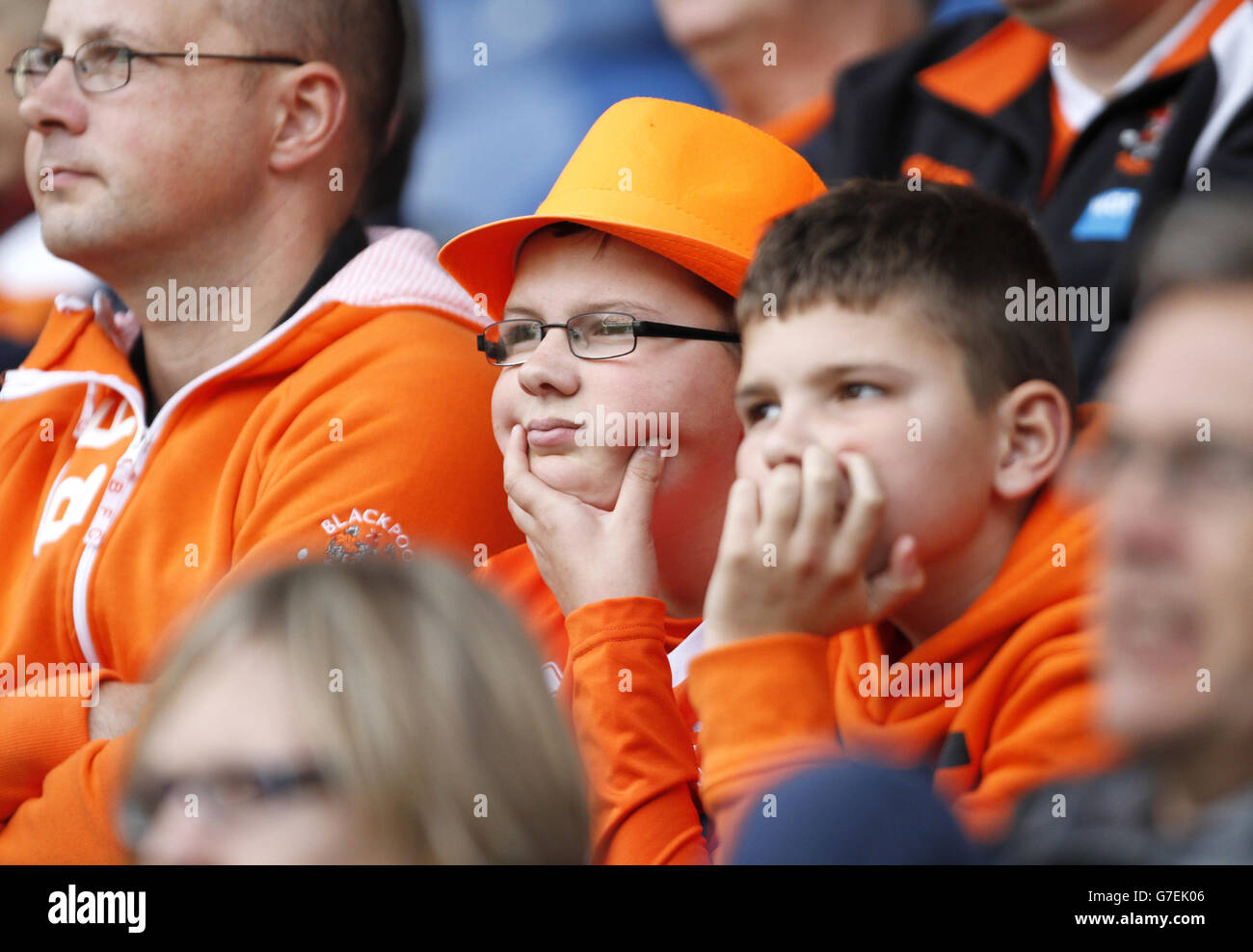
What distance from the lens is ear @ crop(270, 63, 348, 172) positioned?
2.73 metres

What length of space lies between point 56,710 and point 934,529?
125 centimetres

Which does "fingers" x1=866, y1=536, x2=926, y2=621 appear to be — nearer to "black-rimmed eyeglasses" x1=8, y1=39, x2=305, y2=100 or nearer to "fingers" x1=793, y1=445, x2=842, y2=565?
"fingers" x1=793, y1=445, x2=842, y2=565

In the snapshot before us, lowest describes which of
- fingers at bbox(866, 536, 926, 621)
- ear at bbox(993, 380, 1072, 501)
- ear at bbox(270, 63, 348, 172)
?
fingers at bbox(866, 536, 926, 621)

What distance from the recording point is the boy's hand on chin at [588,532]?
200cm

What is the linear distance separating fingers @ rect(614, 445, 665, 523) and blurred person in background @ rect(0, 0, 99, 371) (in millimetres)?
1443

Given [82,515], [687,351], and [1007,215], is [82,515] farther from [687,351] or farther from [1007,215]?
[1007,215]

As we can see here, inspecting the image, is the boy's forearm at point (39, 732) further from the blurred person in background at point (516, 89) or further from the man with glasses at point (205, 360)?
the blurred person in background at point (516, 89)

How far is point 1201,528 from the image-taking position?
1076 millimetres

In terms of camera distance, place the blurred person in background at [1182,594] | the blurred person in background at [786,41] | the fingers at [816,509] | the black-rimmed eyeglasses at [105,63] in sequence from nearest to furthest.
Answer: the blurred person in background at [1182,594]
the fingers at [816,509]
the black-rimmed eyeglasses at [105,63]
the blurred person in background at [786,41]

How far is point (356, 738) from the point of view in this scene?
3.99ft

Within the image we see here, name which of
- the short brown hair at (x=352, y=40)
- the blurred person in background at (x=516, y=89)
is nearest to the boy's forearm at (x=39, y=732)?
the short brown hair at (x=352, y=40)

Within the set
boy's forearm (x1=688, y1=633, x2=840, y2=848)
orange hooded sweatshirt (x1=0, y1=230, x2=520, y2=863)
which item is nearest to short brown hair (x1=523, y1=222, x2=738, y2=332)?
orange hooded sweatshirt (x1=0, y1=230, x2=520, y2=863)

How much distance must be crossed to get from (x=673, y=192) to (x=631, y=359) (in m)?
0.25

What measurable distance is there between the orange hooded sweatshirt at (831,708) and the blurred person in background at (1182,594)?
193 mm
